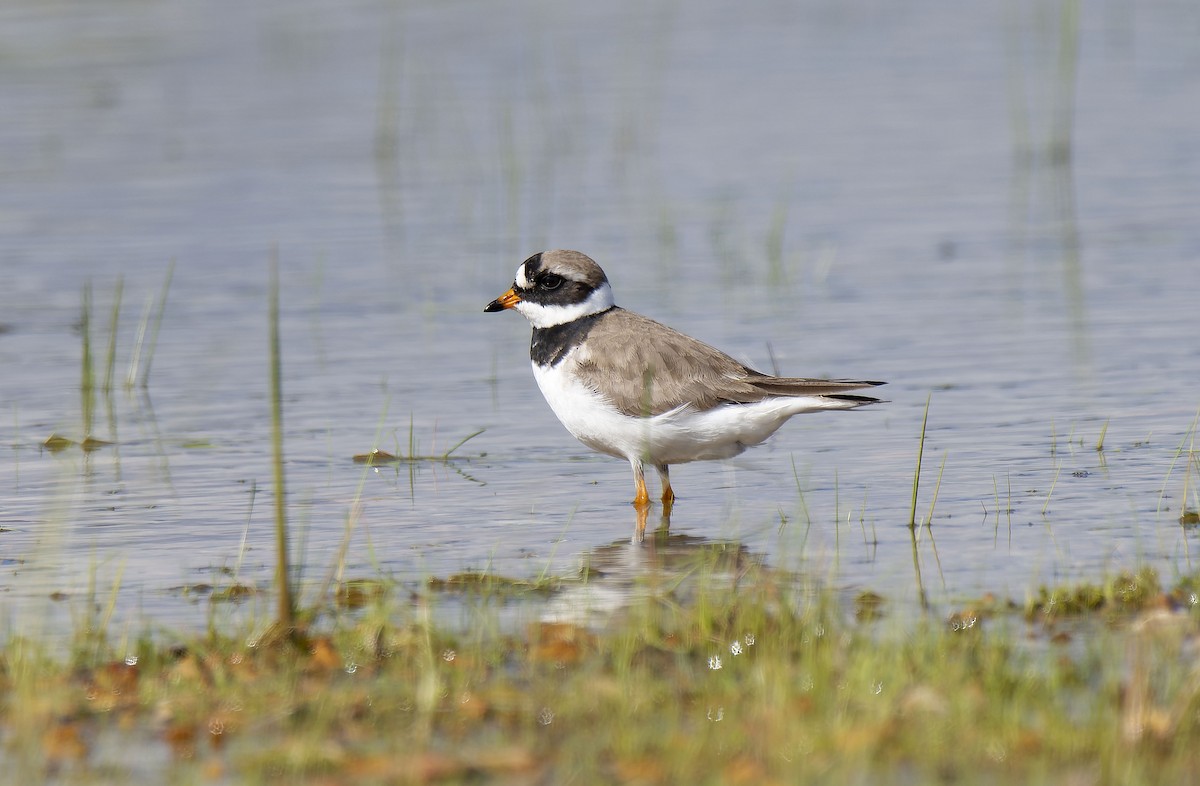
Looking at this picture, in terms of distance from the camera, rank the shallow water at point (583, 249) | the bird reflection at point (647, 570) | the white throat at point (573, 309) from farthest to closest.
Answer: the white throat at point (573, 309)
the shallow water at point (583, 249)
the bird reflection at point (647, 570)

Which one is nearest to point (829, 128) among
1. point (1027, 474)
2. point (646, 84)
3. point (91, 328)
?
point (646, 84)

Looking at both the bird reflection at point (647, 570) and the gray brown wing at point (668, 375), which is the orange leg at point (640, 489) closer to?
the bird reflection at point (647, 570)

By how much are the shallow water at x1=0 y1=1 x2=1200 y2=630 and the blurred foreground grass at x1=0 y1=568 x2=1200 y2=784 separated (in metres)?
0.73

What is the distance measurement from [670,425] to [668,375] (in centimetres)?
31

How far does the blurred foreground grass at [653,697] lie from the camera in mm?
4891

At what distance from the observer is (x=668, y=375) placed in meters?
8.88

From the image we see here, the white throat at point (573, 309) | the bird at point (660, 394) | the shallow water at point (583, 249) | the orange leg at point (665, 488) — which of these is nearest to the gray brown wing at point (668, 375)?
the bird at point (660, 394)

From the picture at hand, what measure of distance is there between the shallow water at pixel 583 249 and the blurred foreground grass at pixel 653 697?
73 centimetres

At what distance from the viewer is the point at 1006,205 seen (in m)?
17.4

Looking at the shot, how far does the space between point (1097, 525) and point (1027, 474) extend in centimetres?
114

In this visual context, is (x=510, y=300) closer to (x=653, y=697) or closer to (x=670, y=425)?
(x=670, y=425)

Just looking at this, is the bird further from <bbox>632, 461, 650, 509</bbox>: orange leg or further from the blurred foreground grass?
the blurred foreground grass

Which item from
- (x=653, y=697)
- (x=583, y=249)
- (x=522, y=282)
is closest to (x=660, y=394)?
(x=522, y=282)

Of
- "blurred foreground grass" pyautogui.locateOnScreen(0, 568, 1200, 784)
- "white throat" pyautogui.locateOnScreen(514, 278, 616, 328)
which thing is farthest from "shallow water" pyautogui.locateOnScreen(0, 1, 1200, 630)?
"white throat" pyautogui.locateOnScreen(514, 278, 616, 328)
